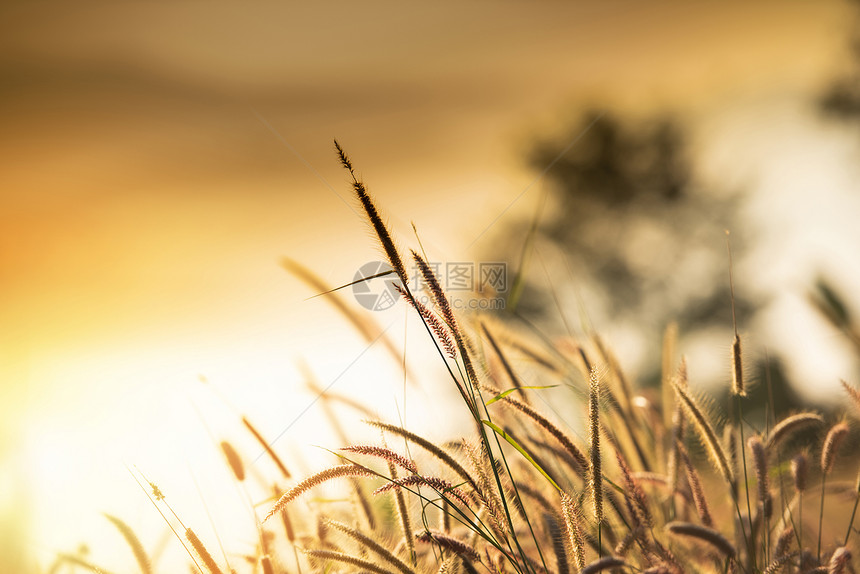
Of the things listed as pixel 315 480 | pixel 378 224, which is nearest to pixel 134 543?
pixel 315 480

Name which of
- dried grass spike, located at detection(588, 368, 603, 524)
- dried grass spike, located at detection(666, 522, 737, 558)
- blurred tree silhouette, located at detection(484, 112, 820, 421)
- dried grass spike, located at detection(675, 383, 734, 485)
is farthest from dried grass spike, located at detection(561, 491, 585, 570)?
blurred tree silhouette, located at detection(484, 112, 820, 421)

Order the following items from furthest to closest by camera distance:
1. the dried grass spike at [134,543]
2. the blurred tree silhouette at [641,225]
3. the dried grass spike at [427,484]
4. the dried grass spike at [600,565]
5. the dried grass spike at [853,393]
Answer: the blurred tree silhouette at [641,225] < the dried grass spike at [853,393] < the dried grass spike at [134,543] < the dried grass spike at [427,484] < the dried grass spike at [600,565]

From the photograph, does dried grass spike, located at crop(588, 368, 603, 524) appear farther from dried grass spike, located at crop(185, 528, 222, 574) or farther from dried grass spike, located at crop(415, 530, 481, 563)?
dried grass spike, located at crop(185, 528, 222, 574)

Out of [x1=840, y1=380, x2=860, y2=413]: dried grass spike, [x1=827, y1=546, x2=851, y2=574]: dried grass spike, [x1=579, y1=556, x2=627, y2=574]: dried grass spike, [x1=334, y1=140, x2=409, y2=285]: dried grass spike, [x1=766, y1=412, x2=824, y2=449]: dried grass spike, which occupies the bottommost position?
[x1=827, y1=546, x2=851, y2=574]: dried grass spike

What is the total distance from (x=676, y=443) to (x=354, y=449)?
2.52 ft

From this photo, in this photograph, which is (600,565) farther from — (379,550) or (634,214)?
(634,214)

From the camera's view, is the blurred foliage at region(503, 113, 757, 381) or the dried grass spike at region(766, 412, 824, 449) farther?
the blurred foliage at region(503, 113, 757, 381)

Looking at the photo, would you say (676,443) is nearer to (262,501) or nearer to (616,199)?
(262,501)

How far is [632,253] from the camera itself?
32.0 ft

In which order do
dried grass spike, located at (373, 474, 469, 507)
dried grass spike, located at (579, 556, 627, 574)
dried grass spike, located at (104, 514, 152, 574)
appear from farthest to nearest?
dried grass spike, located at (104, 514, 152, 574)
dried grass spike, located at (373, 474, 469, 507)
dried grass spike, located at (579, 556, 627, 574)

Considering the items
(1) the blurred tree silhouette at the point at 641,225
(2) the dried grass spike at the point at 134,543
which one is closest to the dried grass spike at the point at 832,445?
(2) the dried grass spike at the point at 134,543

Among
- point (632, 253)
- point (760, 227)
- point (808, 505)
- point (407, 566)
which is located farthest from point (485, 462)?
point (760, 227)

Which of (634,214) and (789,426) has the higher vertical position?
(634,214)

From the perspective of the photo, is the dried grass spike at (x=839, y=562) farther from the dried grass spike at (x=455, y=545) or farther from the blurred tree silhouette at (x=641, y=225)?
the blurred tree silhouette at (x=641, y=225)
